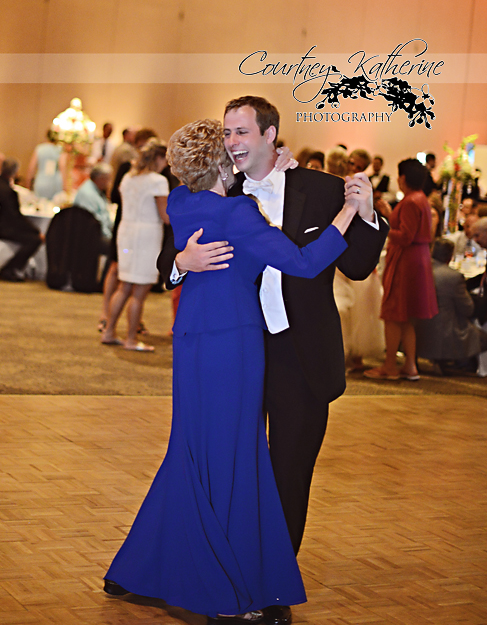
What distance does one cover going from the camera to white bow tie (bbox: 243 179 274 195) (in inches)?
94.8

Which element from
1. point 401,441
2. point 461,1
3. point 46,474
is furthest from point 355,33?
point 46,474

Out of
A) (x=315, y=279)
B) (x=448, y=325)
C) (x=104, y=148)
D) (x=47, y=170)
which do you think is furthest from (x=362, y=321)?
(x=104, y=148)

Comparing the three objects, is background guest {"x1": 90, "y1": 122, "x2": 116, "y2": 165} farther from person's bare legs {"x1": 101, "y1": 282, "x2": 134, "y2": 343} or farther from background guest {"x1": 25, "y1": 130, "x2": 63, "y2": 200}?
person's bare legs {"x1": 101, "y1": 282, "x2": 134, "y2": 343}

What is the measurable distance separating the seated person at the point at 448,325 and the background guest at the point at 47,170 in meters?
6.69

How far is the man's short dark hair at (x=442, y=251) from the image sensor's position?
653 centimetres

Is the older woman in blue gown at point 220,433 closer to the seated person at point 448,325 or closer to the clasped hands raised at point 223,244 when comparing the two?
the clasped hands raised at point 223,244

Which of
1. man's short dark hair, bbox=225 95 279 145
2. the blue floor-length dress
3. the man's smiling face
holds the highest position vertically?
man's short dark hair, bbox=225 95 279 145

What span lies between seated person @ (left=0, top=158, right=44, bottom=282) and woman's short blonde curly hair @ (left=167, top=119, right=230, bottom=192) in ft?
25.3

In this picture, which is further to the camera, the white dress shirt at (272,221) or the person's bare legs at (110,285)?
the person's bare legs at (110,285)

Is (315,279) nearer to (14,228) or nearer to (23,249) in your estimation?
(14,228)

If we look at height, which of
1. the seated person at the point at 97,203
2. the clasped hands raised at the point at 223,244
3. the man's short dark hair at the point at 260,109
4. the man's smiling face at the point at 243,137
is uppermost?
the seated person at the point at 97,203

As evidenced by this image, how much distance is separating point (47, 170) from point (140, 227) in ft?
18.9

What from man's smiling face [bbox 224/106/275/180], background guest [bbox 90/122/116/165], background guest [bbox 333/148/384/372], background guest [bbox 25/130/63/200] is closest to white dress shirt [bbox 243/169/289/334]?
man's smiling face [bbox 224/106/275/180]

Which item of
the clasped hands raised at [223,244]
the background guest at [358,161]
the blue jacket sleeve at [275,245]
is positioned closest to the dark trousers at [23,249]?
the background guest at [358,161]
